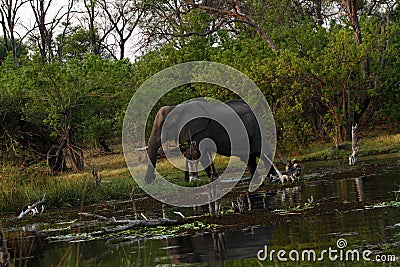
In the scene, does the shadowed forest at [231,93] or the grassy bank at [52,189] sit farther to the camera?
the shadowed forest at [231,93]

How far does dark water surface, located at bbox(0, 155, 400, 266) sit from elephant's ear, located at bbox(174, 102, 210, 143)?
22.0ft

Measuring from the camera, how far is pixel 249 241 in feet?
30.4

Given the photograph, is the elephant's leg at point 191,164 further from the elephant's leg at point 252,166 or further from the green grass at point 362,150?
the green grass at point 362,150

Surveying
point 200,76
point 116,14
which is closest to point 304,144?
point 200,76

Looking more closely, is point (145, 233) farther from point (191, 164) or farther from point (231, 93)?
point (231, 93)

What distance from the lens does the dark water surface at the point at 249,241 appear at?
812cm

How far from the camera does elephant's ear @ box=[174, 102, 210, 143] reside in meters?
20.5

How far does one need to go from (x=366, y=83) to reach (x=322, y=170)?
10.4 meters

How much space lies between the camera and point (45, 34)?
49531 mm

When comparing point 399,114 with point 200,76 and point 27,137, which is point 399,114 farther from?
point 27,137
